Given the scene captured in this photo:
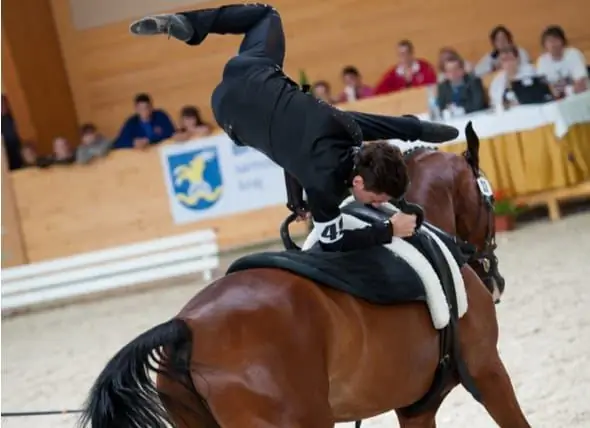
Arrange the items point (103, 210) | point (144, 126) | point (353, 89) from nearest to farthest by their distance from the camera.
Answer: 1. point (103, 210)
2. point (353, 89)
3. point (144, 126)

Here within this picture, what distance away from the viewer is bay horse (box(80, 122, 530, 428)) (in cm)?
223

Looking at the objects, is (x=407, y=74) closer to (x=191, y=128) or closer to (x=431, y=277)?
(x=191, y=128)

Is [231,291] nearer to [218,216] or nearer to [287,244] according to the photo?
[287,244]

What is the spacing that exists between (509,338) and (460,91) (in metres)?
3.72

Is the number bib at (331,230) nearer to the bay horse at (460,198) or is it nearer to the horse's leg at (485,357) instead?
the horse's leg at (485,357)

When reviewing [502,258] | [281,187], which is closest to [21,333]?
[281,187]

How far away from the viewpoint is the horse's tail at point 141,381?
2.23 m

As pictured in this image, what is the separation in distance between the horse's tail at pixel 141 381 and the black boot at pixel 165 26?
3.53 feet

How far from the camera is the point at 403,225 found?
2680 mm

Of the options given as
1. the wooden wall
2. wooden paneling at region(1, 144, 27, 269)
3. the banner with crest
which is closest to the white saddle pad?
the banner with crest

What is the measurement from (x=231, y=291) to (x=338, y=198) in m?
0.45

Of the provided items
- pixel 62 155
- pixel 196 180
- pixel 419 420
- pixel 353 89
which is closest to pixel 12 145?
pixel 62 155

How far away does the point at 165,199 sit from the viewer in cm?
906

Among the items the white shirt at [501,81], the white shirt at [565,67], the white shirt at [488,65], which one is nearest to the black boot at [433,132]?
the white shirt at [501,81]
